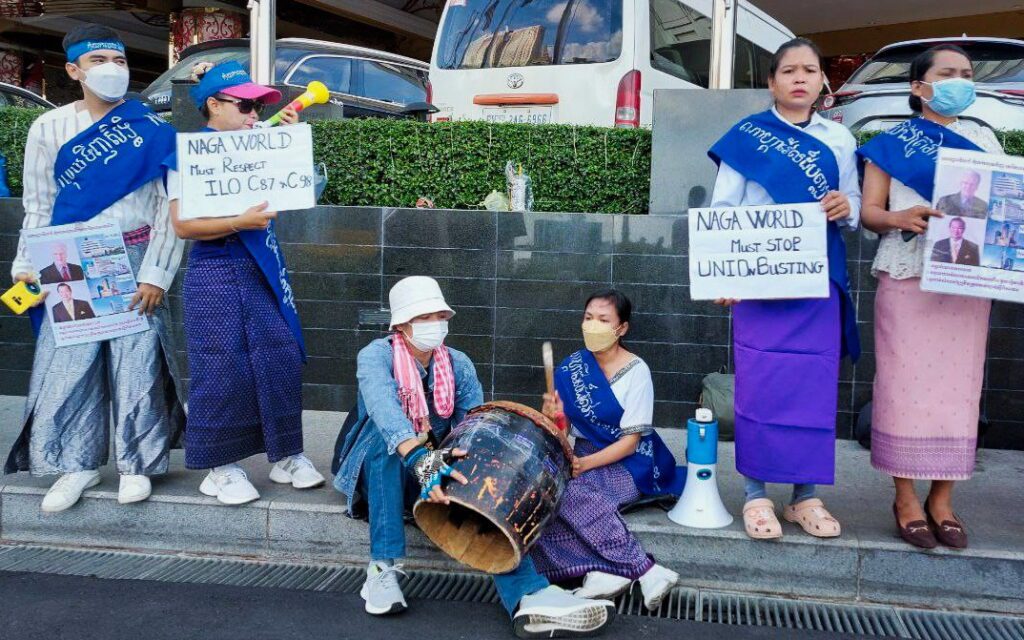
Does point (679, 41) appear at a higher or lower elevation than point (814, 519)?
higher

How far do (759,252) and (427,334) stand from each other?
1255 mm

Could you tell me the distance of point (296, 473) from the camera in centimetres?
443

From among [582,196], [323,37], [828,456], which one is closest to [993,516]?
[828,456]

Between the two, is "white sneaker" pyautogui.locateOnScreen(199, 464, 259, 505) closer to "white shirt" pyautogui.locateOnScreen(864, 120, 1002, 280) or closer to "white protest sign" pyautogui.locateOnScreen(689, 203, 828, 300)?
"white protest sign" pyautogui.locateOnScreen(689, 203, 828, 300)

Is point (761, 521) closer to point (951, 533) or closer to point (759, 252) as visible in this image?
point (951, 533)

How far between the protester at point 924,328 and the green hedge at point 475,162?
95.4 inches

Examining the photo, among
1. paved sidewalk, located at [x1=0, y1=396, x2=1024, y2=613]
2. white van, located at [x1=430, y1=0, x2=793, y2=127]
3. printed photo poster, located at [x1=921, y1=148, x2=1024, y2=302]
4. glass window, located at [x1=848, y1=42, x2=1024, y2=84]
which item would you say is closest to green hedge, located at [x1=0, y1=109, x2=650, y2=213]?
white van, located at [x1=430, y1=0, x2=793, y2=127]

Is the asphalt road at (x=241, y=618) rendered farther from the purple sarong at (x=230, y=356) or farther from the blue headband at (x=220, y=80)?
the blue headband at (x=220, y=80)

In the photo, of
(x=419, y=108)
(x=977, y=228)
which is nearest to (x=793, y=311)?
(x=977, y=228)

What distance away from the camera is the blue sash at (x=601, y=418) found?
407cm

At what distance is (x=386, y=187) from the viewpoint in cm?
619

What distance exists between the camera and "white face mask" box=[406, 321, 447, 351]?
377 centimetres

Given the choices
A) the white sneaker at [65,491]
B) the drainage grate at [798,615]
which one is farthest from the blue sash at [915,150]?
the white sneaker at [65,491]

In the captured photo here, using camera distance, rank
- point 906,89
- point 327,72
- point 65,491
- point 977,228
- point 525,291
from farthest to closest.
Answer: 1. point 327,72
2. point 906,89
3. point 525,291
4. point 65,491
5. point 977,228
